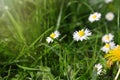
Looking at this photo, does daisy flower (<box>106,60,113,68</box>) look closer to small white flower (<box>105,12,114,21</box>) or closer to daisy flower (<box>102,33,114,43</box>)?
daisy flower (<box>102,33,114,43</box>)

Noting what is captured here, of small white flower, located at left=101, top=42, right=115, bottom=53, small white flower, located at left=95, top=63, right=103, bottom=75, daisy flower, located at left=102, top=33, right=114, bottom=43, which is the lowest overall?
small white flower, located at left=95, top=63, right=103, bottom=75

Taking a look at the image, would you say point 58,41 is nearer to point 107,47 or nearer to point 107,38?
point 107,47

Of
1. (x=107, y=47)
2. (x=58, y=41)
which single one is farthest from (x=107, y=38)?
(x=58, y=41)

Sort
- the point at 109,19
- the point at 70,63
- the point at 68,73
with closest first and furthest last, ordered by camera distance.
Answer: the point at 68,73
the point at 70,63
the point at 109,19

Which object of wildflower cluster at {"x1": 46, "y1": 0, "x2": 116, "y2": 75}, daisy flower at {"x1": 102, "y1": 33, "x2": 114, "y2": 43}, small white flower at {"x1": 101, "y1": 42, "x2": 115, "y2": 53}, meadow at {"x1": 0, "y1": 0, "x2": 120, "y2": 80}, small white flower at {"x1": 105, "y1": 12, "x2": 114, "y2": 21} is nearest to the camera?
wildflower cluster at {"x1": 46, "y1": 0, "x2": 116, "y2": 75}

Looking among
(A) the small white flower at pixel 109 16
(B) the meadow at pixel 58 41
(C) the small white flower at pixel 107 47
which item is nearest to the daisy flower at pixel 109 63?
(B) the meadow at pixel 58 41

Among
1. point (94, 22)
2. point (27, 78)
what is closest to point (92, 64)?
point (27, 78)

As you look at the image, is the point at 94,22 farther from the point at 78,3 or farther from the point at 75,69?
the point at 75,69

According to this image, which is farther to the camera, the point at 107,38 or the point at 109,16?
the point at 109,16

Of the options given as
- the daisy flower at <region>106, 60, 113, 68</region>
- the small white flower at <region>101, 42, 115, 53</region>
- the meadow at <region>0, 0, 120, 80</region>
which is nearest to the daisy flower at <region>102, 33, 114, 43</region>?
the meadow at <region>0, 0, 120, 80</region>
